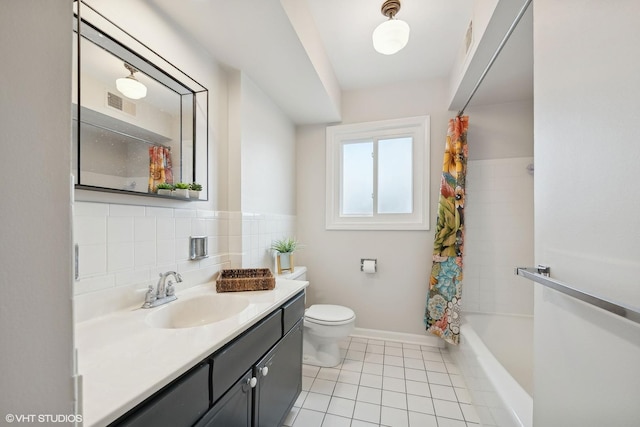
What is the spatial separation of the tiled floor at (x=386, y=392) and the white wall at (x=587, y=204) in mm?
864

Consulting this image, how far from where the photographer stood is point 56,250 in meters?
0.34

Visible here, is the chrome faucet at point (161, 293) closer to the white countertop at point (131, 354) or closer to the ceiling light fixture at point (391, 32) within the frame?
the white countertop at point (131, 354)

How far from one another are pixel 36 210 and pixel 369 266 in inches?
91.9

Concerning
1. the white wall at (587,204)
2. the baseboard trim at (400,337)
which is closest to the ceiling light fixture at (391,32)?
the white wall at (587,204)

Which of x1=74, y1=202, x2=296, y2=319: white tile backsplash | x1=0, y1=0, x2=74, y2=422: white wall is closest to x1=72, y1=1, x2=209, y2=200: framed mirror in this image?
x1=74, y1=202, x2=296, y2=319: white tile backsplash

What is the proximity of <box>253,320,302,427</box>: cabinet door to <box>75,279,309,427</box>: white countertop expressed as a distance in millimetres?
290

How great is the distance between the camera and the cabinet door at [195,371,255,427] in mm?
810

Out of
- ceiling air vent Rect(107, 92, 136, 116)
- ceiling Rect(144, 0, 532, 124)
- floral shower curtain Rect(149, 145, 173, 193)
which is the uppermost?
ceiling Rect(144, 0, 532, 124)

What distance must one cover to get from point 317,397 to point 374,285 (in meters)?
1.12

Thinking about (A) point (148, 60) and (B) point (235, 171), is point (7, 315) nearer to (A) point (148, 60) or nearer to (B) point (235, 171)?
(A) point (148, 60)

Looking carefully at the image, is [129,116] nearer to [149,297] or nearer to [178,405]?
[149,297]

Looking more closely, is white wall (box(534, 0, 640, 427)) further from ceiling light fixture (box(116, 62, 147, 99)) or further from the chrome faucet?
ceiling light fixture (box(116, 62, 147, 99))

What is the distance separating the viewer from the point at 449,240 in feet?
6.90

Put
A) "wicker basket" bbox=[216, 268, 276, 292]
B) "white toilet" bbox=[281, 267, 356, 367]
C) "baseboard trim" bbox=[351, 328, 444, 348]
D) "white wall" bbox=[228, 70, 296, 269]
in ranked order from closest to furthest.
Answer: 1. "wicker basket" bbox=[216, 268, 276, 292]
2. "white wall" bbox=[228, 70, 296, 269]
3. "white toilet" bbox=[281, 267, 356, 367]
4. "baseboard trim" bbox=[351, 328, 444, 348]
